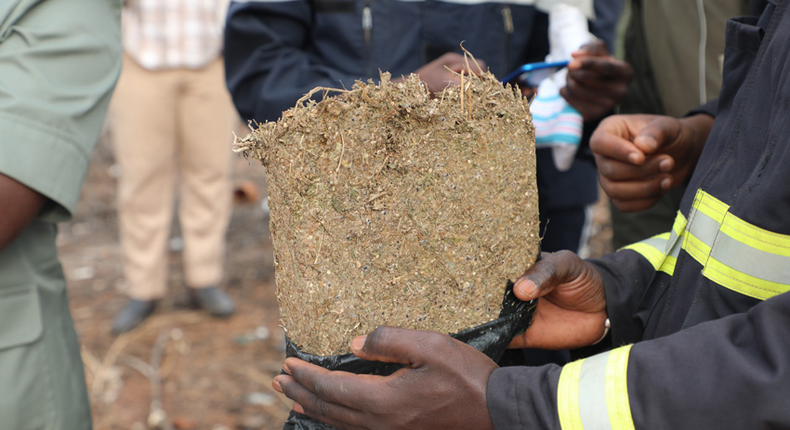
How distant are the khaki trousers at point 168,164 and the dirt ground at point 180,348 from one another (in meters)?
0.31

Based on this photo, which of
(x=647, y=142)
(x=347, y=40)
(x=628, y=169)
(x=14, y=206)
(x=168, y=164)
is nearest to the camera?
(x=14, y=206)

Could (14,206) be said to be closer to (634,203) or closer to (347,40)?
(347,40)

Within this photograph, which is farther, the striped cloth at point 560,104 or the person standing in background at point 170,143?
the person standing in background at point 170,143

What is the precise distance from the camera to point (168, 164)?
370 centimetres

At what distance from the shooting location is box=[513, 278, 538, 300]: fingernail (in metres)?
1.14

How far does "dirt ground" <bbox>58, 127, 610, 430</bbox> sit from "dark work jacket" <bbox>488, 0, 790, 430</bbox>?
7.59ft

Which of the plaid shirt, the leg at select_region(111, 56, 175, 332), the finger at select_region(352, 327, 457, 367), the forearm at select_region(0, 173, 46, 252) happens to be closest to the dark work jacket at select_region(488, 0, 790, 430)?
the finger at select_region(352, 327, 457, 367)

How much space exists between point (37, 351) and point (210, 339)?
229 cm

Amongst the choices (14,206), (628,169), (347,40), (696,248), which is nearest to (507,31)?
(347,40)

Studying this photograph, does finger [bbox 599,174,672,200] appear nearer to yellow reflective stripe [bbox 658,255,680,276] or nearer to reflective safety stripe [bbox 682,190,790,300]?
yellow reflective stripe [bbox 658,255,680,276]

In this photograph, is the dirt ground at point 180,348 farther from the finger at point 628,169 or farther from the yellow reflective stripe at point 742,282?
the yellow reflective stripe at point 742,282

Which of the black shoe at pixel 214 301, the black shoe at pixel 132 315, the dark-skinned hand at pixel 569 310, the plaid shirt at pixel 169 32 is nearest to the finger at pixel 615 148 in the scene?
the dark-skinned hand at pixel 569 310

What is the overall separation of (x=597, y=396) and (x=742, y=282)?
317 millimetres

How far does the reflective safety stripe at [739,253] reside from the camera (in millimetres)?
924
